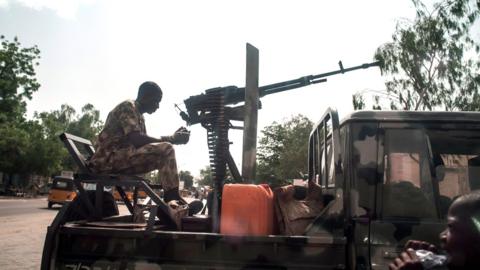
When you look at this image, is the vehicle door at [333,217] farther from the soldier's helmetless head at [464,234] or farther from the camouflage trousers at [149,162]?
the soldier's helmetless head at [464,234]

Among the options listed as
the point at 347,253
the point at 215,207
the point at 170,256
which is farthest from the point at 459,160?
the point at 170,256

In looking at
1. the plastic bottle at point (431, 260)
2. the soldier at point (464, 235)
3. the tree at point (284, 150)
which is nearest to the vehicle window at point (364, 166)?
the plastic bottle at point (431, 260)

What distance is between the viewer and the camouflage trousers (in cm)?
423

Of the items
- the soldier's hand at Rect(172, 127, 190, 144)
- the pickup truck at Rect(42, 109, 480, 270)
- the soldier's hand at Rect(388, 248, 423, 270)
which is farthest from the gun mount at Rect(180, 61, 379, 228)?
the soldier's hand at Rect(388, 248, 423, 270)

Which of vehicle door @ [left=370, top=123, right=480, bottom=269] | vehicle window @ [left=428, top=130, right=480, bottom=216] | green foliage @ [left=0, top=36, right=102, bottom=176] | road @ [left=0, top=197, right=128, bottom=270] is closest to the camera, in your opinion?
vehicle door @ [left=370, top=123, right=480, bottom=269]

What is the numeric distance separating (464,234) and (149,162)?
3.21m

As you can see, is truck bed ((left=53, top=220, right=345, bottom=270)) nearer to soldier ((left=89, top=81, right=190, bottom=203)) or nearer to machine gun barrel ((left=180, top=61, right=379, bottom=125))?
soldier ((left=89, top=81, right=190, bottom=203))

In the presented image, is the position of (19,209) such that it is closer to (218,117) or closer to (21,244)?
(21,244)

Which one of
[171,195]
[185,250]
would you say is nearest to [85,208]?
[171,195]

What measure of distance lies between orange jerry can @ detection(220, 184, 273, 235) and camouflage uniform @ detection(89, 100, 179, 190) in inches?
39.0

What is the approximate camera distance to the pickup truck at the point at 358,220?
316 cm

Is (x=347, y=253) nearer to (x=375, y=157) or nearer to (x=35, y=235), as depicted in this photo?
(x=375, y=157)

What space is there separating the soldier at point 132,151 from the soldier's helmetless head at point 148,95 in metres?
0.11

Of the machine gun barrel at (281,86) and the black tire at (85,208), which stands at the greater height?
the machine gun barrel at (281,86)
